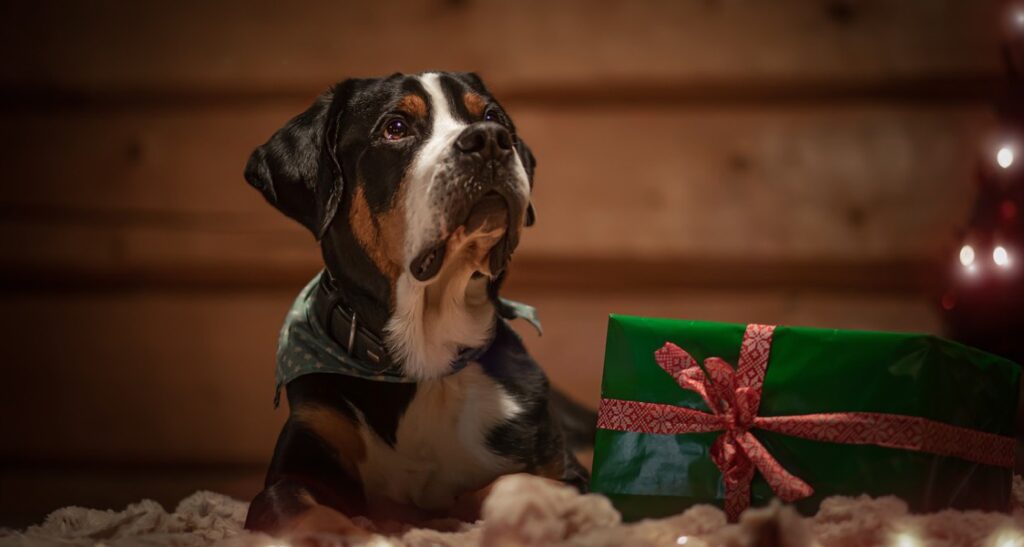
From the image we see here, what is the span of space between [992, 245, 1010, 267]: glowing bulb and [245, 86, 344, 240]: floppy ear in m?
1.46

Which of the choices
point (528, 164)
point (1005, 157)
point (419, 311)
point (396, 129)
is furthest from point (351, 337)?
point (1005, 157)

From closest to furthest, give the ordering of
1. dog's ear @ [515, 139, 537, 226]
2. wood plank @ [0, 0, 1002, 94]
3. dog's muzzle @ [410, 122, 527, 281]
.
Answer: dog's muzzle @ [410, 122, 527, 281]
dog's ear @ [515, 139, 537, 226]
wood plank @ [0, 0, 1002, 94]

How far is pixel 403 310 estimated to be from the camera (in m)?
1.51

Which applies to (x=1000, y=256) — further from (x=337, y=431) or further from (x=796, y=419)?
(x=337, y=431)

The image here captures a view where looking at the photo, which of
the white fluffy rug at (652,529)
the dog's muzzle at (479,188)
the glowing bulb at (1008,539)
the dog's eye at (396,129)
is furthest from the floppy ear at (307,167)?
→ the glowing bulb at (1008,539)

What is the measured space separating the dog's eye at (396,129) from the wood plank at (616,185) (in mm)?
903

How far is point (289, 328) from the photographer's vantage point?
1.57 meters

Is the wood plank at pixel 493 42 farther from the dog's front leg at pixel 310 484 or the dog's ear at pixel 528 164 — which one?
the dog's front leg at pixel 310 484

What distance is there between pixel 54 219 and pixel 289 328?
47.3 inches

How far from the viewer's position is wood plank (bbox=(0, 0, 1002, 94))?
7.64 feet

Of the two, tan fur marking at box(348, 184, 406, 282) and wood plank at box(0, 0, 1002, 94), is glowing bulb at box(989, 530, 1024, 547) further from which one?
wood plank at box(0, 0, 1002, 94)

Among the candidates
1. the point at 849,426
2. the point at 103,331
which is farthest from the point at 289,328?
the point at 103,331

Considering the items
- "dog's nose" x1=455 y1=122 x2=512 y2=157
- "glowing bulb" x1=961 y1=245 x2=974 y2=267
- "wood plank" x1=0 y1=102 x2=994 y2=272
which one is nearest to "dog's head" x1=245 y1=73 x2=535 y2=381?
"dog's nose" x1=455 y1=122 x2=512 y2=157

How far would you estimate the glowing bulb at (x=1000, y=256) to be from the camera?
2.05 meters
